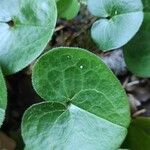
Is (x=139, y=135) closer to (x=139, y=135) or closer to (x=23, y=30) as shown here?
(x=139, y=135)

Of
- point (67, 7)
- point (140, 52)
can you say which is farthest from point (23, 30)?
point (140, 52)

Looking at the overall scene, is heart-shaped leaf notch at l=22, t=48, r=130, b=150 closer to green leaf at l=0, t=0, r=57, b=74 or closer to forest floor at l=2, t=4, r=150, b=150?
green leaf at l=0, t=0, r=57, b=74

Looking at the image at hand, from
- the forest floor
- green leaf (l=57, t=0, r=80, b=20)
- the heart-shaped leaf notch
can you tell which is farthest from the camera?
the forest floor

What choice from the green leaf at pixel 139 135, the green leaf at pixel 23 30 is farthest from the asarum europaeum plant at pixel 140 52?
the green leaf at pixel 23 30

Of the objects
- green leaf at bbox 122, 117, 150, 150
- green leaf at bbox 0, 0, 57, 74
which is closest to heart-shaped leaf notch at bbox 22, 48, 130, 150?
green leaf at bbox 0, 0, 57, 74

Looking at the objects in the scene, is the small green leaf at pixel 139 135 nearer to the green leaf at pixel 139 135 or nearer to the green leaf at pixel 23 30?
the green leaf at pixel 139 135

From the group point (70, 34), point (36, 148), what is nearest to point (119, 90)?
point (36, 148)

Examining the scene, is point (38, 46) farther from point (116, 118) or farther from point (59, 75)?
point (116, 118)
